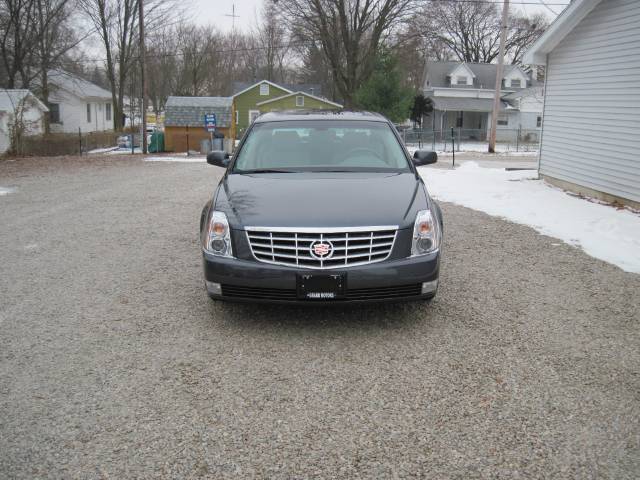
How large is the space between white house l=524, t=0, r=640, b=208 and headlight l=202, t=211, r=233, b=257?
8.27 m

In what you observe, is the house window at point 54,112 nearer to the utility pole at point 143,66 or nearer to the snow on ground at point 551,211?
the utility pole at point 143,66

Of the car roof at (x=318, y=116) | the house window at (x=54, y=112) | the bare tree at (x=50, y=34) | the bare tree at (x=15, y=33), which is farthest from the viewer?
the house window at (x=54, y=112)

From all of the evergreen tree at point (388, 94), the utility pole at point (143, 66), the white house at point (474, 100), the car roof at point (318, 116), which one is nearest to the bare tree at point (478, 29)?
the white house at point (474, 100)

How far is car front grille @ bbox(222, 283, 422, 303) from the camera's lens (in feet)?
14.2

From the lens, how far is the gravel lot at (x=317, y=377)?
9.68ft

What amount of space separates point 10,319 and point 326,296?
255cm

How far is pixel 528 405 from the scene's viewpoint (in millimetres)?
3484

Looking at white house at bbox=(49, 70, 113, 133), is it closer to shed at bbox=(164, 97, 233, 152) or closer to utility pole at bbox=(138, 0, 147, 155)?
shed at bbox=(164, 97, 233, 152)

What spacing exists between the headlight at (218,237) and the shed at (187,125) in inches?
1051

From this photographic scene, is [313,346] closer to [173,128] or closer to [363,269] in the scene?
[363,269]

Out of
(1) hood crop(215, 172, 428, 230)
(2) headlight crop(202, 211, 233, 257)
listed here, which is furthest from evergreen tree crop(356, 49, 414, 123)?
(2) headlight crop(202, 211, 233, 257)

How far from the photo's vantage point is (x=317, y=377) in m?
3.83

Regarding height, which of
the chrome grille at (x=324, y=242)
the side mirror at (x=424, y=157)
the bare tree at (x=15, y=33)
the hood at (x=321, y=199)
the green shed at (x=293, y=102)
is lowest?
the chrome grille at (x=324, y=242)

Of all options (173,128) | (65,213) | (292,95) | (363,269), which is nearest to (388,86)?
(173,128)
